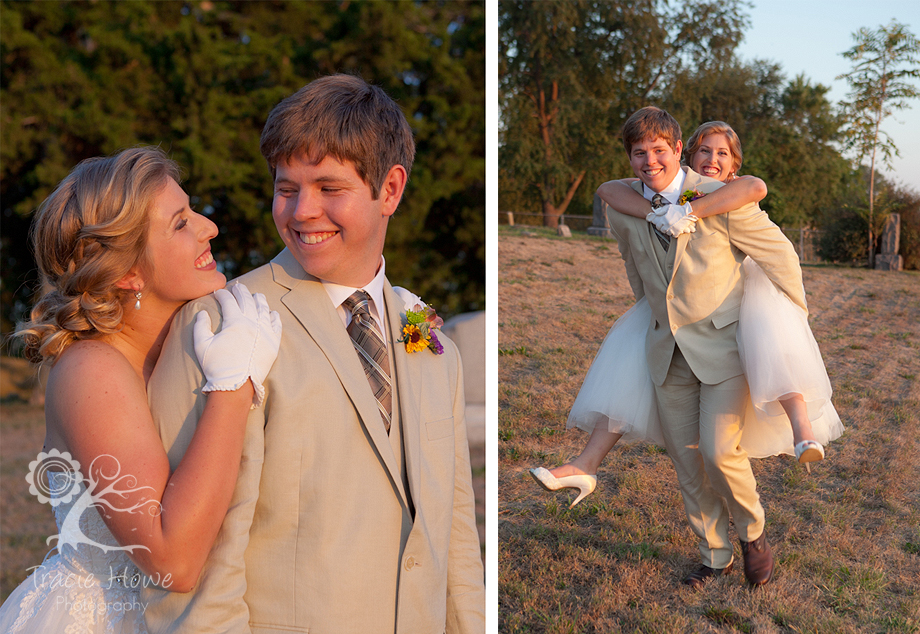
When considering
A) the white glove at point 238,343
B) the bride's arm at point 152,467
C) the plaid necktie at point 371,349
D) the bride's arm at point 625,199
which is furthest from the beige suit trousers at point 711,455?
the bride's arm at point 152,467

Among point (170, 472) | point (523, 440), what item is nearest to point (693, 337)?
point (523, 440)

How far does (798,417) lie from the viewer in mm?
3188

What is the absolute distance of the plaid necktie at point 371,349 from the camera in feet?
6.74

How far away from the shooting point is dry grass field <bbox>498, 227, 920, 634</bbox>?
12.3 feet

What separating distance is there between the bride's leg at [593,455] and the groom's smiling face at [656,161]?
133cm

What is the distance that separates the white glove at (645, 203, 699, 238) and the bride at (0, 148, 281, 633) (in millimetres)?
2230

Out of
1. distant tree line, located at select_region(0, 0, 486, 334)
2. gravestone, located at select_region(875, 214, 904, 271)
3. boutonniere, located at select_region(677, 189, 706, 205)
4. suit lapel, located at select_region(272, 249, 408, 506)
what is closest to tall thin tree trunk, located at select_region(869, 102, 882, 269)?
gravestone, located at select_region(875, 214, 904, 271)

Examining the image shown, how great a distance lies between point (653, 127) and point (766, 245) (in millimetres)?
788

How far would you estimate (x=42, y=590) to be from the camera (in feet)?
6.82

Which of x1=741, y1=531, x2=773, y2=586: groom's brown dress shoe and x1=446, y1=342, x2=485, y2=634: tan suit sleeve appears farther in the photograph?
x1=741, y1=531, x2=773, y2=586: groom's brown dress shoe

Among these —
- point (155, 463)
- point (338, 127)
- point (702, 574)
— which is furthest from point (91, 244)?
point (702, 574)

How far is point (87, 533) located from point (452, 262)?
32.0 ft

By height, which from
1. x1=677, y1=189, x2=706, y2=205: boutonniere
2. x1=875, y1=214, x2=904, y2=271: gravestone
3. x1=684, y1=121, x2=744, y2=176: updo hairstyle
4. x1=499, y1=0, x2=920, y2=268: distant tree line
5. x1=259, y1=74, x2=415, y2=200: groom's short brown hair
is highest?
x1=499, y1=0, x2=920, y2=268: distant tree line

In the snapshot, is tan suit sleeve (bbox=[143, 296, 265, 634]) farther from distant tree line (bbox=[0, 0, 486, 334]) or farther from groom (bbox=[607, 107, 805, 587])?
distant tree line (bbox=[0, 0, 486, 334])
